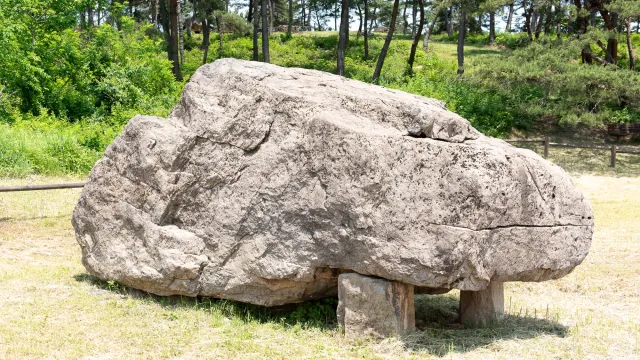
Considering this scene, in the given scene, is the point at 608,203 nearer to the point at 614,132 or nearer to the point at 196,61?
the point at 614,132

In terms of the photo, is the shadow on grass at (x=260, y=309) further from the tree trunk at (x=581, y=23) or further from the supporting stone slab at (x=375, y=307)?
the tree trunk at (x=581, y=23)

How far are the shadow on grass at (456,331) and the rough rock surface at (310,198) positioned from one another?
62 centimetres

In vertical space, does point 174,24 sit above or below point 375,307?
above

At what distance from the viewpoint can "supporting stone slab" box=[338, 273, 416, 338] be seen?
5961 mm

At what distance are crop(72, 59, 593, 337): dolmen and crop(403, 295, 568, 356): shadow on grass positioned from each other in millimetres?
197

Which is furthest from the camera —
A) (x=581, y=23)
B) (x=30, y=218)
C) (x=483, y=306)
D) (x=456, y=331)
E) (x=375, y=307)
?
(x=581, y=23)

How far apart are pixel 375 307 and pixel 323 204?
43.4 inches

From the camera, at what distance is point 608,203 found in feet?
48.6

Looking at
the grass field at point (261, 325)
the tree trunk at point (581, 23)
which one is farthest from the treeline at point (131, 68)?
the grass field at point (261, 325)

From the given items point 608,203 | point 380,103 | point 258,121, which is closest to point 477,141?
point 380,103

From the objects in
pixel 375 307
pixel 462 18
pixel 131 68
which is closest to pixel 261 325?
pixel 375 307

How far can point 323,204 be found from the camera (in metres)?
6.12

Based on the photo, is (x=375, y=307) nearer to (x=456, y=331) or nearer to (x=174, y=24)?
(x=456, y=331)

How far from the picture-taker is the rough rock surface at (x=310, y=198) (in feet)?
18.5
